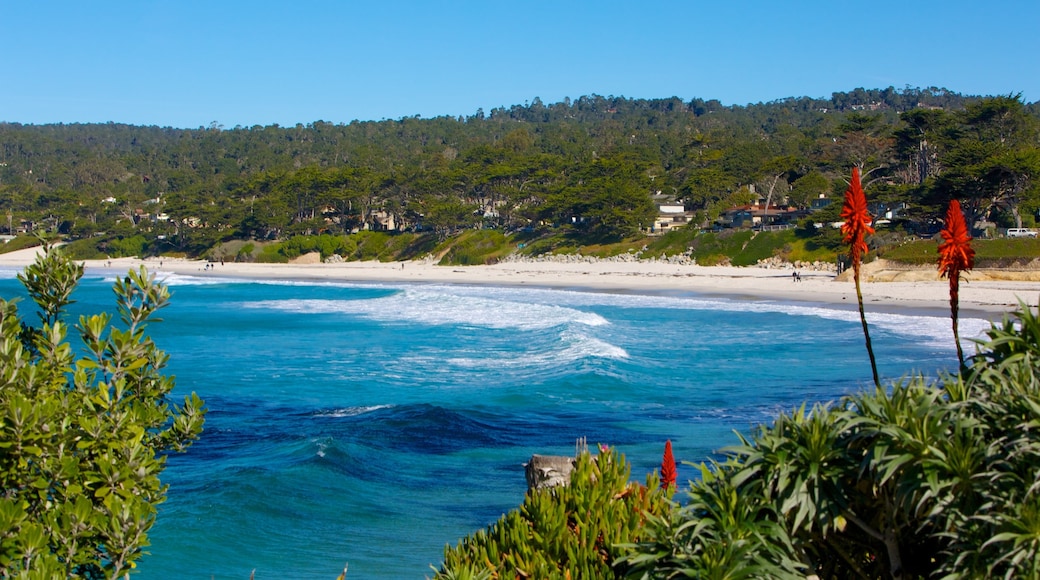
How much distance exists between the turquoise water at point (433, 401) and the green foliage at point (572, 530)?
5.89 meters

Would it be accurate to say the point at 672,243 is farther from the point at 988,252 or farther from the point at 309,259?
the point at 309,259

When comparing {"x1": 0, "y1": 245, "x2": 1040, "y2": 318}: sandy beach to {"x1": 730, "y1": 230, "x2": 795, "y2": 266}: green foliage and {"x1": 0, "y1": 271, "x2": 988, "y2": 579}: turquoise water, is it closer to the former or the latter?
{"x1": 730, "y1": 230, "x2": 795, "y2": 266}: green foliage

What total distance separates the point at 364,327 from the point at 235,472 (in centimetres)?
2433

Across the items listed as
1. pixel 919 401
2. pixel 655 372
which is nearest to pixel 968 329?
pixel 655 372

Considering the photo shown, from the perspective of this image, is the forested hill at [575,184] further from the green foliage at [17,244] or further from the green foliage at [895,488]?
the green foliage at [895,488]

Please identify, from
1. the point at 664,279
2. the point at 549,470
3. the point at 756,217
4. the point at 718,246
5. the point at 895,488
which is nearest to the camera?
the point at 895,488

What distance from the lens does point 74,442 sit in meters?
5.87

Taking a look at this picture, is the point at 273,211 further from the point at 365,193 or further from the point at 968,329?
the point at 968,329

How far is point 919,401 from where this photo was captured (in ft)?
16.0

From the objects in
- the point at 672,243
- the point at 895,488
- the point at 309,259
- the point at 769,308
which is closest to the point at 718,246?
the point at 672,243

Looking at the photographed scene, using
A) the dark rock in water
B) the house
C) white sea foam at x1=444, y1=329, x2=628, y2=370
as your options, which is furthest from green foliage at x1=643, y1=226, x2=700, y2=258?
the dark rock in water

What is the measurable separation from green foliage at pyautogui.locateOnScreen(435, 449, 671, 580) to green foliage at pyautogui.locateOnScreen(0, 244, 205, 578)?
1.97 m

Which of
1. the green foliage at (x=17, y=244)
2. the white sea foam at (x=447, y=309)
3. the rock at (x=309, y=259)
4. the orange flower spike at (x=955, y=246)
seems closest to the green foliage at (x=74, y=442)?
the orange flower spike at (x=955, y=246)

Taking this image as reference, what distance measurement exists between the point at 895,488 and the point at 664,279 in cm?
5835
